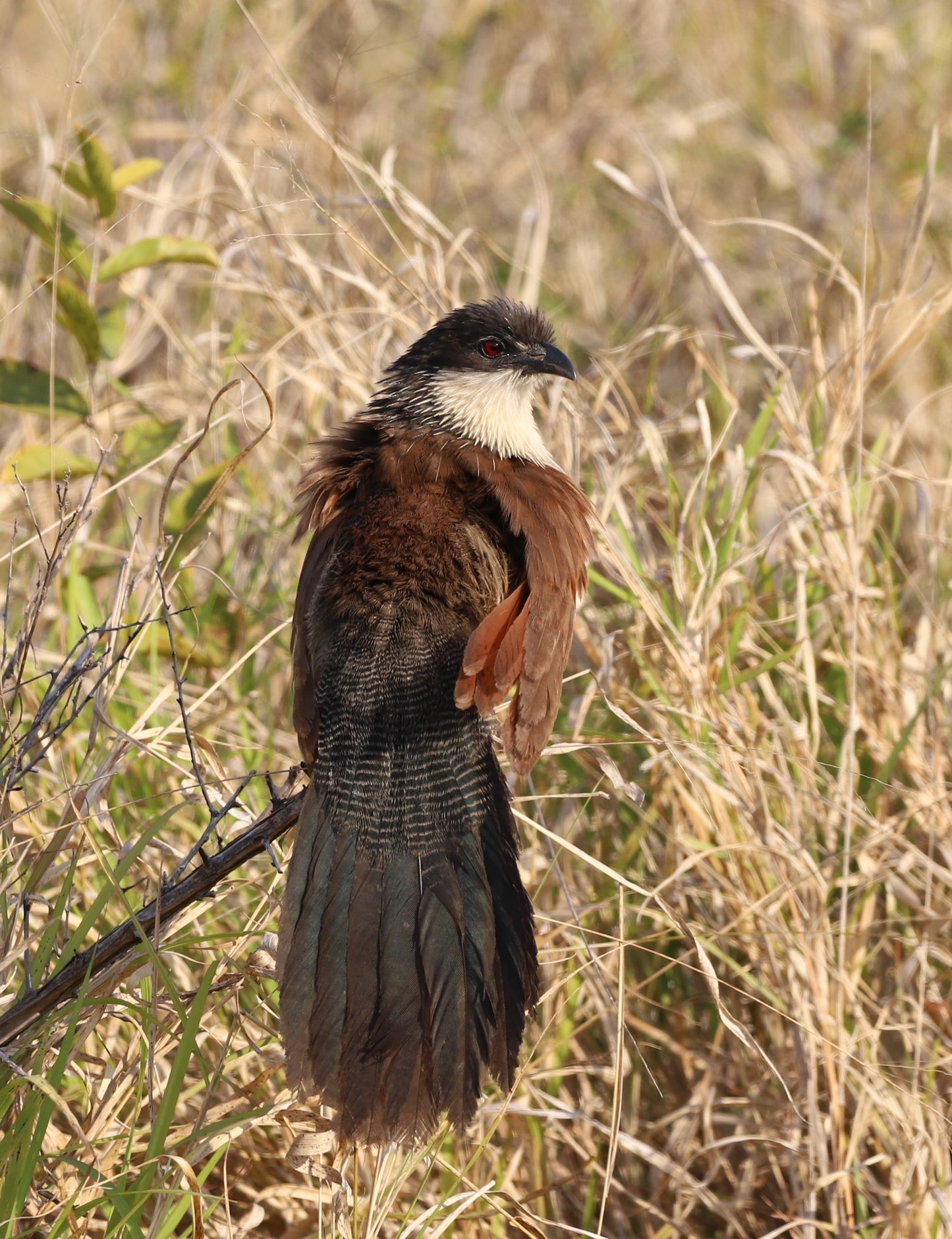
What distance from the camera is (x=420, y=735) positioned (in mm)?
1937

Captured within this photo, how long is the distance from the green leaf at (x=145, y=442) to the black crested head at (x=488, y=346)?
592 millimetres

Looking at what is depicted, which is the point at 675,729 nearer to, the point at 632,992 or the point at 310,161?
the point at 632,992

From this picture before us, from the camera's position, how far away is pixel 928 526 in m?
3.23

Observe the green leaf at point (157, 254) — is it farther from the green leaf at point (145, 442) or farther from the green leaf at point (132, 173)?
the green leaf at point (145, 442)

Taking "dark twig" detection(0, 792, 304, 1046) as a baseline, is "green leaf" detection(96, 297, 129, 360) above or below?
above

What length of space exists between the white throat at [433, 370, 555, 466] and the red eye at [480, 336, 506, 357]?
2.3 inches

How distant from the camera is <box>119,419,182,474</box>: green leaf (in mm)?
2869

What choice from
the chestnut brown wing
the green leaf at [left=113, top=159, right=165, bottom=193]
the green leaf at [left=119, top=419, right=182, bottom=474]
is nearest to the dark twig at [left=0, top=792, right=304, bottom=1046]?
the chestnut brown wing

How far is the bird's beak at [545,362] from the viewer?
2.58m

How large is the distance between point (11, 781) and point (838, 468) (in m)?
1.94

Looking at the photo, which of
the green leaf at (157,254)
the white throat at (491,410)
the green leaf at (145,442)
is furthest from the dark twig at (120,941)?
the green leaf at (157,254)

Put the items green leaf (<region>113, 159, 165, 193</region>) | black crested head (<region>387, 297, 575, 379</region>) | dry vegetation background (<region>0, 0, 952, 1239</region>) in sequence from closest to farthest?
dry vegetation background (<region>0, 0, 952, 1239</region>) → black crested head (<region>387, 297, 575, 379</region>) → green leaf (<region>113, 159, 165, 193</region>)

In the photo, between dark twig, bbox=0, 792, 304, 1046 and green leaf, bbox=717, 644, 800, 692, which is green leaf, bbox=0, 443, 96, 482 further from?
green leaf, bbox=717, 644, 800, 692

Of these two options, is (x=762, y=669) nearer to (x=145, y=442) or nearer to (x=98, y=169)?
(x=145, y=442)
